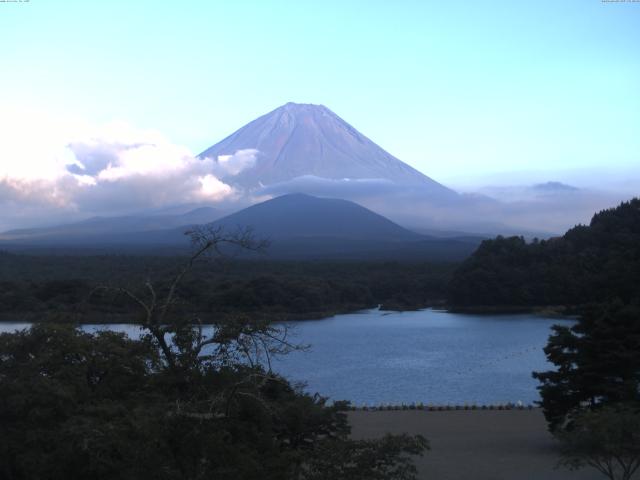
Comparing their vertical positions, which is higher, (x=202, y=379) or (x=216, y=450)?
(x=202, y=379)

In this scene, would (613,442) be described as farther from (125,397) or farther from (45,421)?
(45,421)

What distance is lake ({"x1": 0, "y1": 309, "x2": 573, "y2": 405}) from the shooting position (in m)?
13.8

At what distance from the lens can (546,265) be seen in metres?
31.8

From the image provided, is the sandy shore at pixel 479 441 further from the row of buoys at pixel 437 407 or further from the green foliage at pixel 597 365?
the green foliage at pixel 597 365

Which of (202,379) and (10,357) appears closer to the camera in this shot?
(202,379)

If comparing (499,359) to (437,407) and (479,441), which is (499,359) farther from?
(479,441)

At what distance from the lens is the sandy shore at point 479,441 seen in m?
7.65

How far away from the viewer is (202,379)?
4.05 metres

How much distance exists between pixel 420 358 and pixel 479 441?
28.8 feet

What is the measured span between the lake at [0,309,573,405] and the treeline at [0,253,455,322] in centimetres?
158

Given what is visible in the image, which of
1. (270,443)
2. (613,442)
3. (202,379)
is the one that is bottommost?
(613,442)

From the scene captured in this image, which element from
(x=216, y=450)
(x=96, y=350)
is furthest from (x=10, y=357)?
(x=216, y=450)

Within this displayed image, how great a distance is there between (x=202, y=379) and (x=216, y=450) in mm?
482

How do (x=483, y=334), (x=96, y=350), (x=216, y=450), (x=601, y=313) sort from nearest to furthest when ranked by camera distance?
(x=216, y=450)
(x=96, y=350)
(x=601, y=313)
(x=483, y=334)
